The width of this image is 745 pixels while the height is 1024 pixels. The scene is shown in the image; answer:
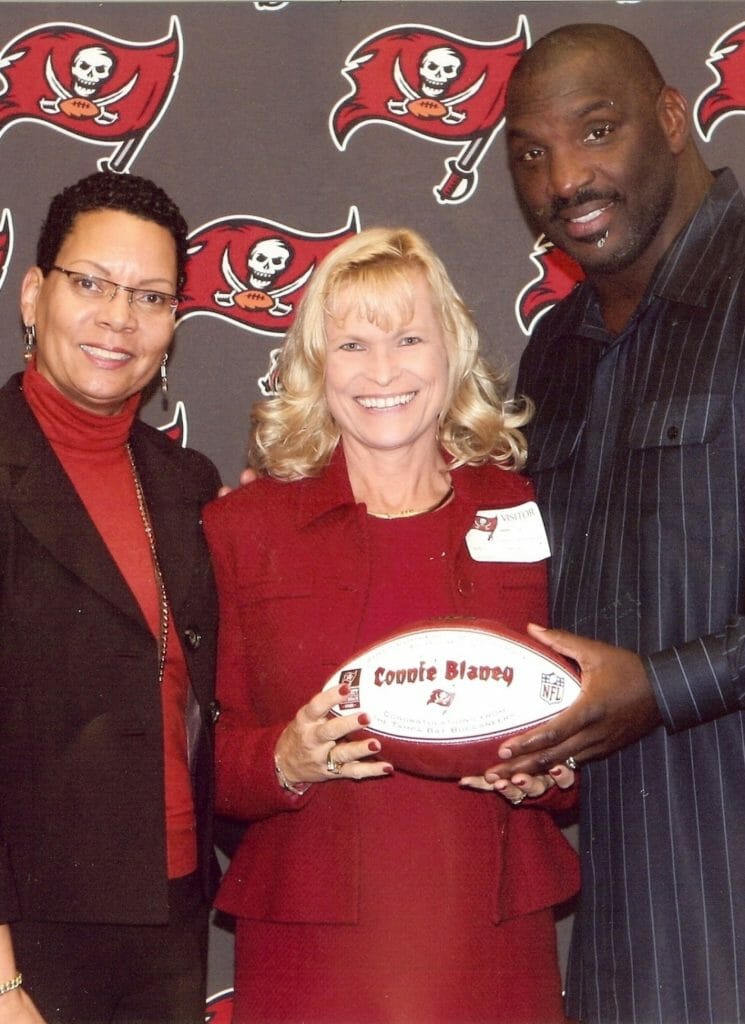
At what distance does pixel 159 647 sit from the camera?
177 centimetres

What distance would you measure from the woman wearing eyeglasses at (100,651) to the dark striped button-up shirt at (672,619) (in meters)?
0.58

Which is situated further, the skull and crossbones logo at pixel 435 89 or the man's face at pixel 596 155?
the skull and crossbones logo at pixel 435 89

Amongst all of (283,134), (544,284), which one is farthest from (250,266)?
(544,284)

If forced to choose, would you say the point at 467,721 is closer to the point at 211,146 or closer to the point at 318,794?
the point at 318,794

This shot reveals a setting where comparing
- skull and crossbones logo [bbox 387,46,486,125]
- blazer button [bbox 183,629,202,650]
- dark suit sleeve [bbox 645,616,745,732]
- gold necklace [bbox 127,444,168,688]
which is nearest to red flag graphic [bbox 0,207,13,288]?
gold necklace [bbox 127,444,168,688]

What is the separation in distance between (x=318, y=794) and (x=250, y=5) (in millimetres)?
1561

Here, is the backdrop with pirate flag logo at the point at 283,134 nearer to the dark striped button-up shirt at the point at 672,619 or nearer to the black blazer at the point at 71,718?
the dark striped button-up shirt at the point at 672,619

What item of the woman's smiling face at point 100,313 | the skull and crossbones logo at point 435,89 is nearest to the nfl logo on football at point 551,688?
the woman's smiling face at point 100,313

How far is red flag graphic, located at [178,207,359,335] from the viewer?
239 cm

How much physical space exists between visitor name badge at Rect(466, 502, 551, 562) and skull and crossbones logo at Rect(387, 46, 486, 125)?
966mm

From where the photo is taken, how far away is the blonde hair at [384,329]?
5.96ft

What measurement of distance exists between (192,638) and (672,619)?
0.68 m

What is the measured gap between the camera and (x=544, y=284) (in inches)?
95.2

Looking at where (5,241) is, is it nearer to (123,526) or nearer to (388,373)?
(123,526)
